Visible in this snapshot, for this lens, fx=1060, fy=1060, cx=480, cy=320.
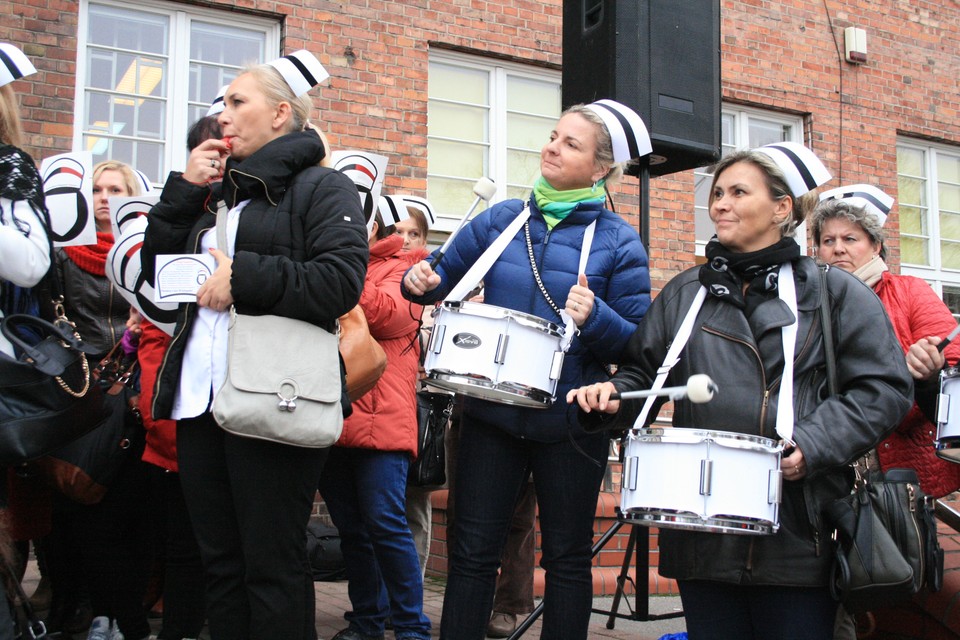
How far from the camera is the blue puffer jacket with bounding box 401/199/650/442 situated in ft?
10.8

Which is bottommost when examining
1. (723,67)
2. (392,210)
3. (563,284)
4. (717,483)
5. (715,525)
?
(715,525)

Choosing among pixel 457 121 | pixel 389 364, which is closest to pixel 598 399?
pixel 389 364

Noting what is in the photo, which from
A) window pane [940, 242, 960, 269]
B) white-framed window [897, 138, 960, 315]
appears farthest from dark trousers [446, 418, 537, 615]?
window pane [940, 242, 960, 269]

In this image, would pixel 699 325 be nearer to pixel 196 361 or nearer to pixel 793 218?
pixel 793 218

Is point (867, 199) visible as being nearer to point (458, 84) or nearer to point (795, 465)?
point (795, 465)

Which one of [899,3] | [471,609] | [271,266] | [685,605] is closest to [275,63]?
[271,266]

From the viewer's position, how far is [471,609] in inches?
129

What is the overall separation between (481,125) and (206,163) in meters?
5.11

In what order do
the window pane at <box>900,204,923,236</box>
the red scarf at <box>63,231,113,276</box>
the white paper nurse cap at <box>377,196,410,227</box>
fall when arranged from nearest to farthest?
the red scarf at <box>63,231,113,276</box> < the white paper nurse cap at <box>377,196,410,227</box> < the window pane at <box>900,204,923,236</box>

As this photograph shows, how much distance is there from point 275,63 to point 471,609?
6.02ft

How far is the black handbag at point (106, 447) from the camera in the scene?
12.6 feet

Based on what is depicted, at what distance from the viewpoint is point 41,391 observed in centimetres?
306

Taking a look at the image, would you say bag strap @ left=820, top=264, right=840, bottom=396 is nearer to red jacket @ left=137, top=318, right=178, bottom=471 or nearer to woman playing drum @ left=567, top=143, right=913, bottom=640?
woman playing drum @ left=567, top=143, right=913, bottom=640

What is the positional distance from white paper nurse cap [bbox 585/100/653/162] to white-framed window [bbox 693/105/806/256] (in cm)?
536
